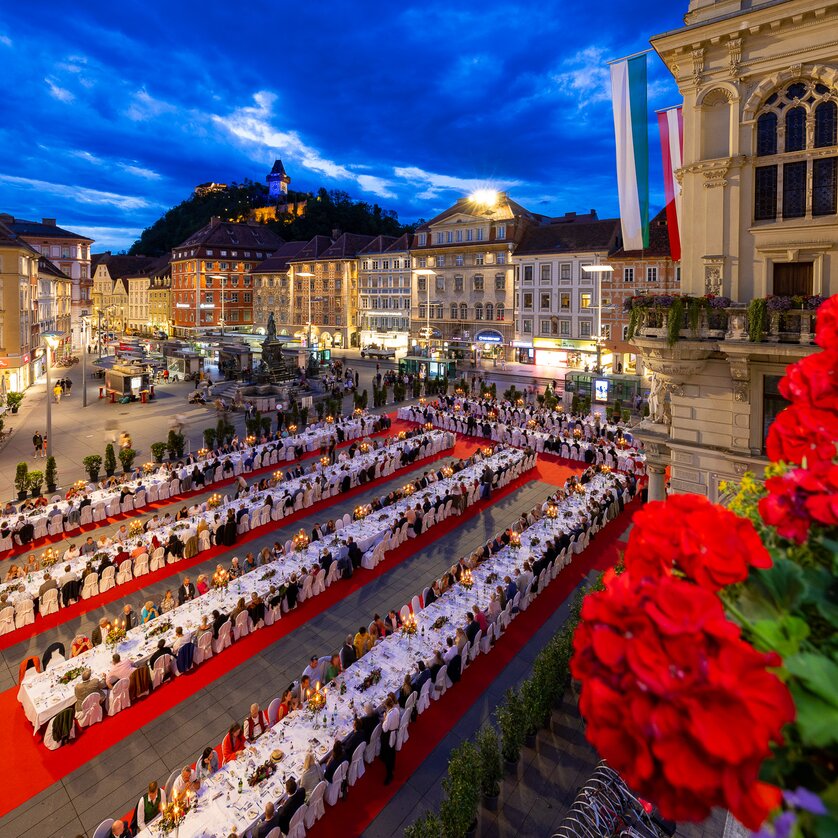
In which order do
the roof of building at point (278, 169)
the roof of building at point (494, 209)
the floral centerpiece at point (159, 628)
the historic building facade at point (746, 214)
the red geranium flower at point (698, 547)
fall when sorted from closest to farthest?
1. the red geranium flower at point (698, 547)
2. the floral centerpiece at point (159, 628)
3. the historic building facade at point (746, 214)
4. the roof of building at point (494, 209)
5. the roof of building at point (278, 169)

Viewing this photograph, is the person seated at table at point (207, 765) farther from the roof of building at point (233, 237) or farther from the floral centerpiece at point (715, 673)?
the roof of building at point (233, 237)

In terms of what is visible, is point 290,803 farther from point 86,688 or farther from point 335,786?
point 86,688

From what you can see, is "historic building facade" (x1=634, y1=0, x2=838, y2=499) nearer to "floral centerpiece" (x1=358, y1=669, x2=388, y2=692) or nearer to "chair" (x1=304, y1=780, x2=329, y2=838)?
"floral centerpiece" (x1=358, y1=669, x2=388, y2=692)

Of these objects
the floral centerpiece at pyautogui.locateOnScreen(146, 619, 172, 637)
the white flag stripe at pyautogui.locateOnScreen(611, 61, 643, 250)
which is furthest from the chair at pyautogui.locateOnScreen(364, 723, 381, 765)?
the white flag stripe at pyautogui.locateOnScreen(611, 61, 643, 250)

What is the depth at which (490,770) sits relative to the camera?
9312mm

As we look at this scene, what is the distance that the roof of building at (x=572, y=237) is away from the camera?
185 ft

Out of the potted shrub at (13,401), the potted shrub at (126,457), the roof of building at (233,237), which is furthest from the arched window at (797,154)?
the roof of building at (233,237)

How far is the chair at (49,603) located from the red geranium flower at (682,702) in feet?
56.3

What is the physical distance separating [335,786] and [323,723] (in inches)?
41.6

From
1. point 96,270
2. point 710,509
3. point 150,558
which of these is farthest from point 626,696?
point 96,270

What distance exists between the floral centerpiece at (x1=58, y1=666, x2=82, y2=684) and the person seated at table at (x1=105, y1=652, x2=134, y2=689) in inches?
24.4

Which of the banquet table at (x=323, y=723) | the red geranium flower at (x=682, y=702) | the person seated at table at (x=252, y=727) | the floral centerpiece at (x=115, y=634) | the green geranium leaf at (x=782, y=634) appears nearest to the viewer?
the red geranium flower at (x=682, y=702)

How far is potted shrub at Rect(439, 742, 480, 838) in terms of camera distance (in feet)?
26.1

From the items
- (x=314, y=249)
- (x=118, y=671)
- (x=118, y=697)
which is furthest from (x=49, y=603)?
(x=314, y=249)
